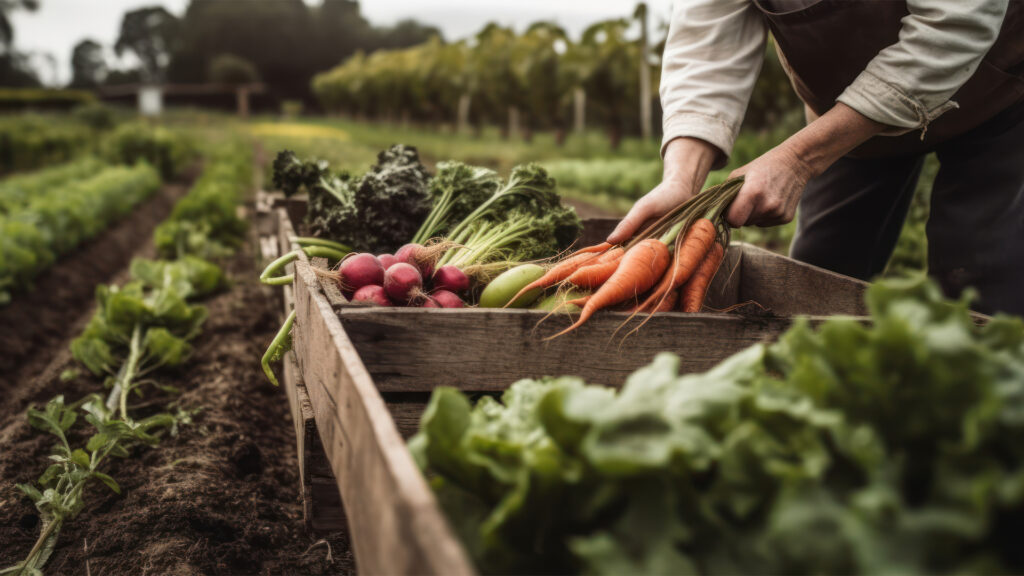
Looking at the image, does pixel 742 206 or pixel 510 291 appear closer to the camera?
pixel 510 291

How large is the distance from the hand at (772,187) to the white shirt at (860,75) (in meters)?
0.25

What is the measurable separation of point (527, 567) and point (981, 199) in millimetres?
2347

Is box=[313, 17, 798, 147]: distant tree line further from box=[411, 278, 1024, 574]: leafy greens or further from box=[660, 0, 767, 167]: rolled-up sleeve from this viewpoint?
box=[411, 278, 1024, 574]: leafy greens

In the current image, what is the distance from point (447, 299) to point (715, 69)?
4.55 ft

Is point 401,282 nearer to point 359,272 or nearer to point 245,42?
point 359,272

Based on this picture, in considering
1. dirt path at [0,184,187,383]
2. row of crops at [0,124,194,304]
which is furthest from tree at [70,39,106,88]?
dirt path at [0,184,187,383]

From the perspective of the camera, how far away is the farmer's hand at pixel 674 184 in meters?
2.37

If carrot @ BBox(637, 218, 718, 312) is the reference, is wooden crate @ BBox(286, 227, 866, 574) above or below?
below

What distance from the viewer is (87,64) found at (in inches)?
3647

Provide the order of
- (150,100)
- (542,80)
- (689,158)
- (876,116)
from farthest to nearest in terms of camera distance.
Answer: (150,100), (542,80), (689,158), (876,116)

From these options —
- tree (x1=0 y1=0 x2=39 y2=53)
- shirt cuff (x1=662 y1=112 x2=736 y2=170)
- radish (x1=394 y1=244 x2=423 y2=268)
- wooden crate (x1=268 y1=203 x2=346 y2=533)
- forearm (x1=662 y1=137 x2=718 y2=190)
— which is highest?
tree (x1=0 y1=0 x2=39 y2=53)

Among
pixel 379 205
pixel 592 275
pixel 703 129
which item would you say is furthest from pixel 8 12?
pixel 592 275

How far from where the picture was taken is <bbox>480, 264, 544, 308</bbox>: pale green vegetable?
215cm

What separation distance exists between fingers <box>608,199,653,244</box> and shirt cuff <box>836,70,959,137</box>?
69 centimetres
